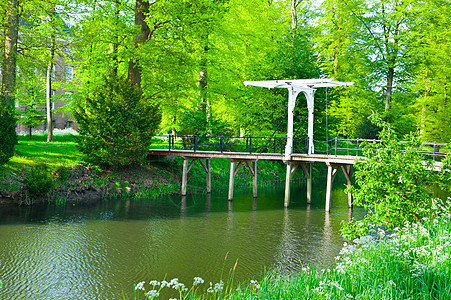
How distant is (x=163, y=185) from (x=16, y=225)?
8.65 metres

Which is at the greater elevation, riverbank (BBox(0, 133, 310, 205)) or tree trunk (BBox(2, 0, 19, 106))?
tree trunk (BBox(2, 0, 19, 106))

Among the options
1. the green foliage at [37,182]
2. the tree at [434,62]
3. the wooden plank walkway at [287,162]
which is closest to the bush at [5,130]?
the green foliage at [37,182]

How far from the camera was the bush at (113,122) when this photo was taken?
18.3 meters

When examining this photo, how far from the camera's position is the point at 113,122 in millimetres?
18438

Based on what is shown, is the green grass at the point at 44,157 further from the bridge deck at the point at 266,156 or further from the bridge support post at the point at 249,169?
the bridge support post at the point at 249,169

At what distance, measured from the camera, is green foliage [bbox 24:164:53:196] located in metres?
15.4

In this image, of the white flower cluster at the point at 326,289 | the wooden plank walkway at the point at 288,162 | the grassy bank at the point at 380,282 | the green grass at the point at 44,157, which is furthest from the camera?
the wooden plank walkway at the point at 288,162

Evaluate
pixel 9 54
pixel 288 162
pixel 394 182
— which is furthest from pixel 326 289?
pixel 9 54

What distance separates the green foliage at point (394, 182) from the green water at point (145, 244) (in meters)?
1.98

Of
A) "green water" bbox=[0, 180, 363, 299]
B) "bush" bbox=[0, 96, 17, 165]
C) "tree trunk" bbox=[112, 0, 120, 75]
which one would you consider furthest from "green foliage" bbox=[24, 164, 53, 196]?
"tree trunk" bbox=[112, 0, 120, 75]

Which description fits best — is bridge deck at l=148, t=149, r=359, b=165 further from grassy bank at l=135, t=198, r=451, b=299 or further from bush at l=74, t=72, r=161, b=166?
grassy bank at l=135, t=198, r=451, b=299

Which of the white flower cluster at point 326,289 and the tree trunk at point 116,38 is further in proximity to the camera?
the tree trunk at point 116,38

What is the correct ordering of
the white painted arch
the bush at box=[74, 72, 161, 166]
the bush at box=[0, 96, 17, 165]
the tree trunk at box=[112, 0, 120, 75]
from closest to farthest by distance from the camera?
the bush at box=[0, 96, 17, 165]
the white painted arch
the bush at box=[74, 72, 161, 166]
the tree trunk at box=[112, 0, 120, 75]

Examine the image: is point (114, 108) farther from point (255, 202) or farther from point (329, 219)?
point (329, 219)
